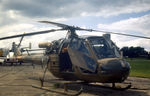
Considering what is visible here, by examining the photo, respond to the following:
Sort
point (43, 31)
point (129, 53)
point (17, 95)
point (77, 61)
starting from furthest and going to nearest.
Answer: point (129, 53) < point (43, 31) < point (77, 61) < point (17, 95)

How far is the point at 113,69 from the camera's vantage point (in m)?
8.19

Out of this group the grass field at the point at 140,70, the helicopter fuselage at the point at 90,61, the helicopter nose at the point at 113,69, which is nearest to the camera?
the helicopter nose at the point at 113,69

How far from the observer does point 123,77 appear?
8.55 meters

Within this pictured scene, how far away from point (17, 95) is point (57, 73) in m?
3.25

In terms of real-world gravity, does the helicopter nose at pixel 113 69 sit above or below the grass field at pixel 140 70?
above

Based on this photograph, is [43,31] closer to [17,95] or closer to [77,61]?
[77,61]

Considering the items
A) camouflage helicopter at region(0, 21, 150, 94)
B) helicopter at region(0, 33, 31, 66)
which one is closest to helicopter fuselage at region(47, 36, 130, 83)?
camouflage helicopter at region(0, 21, 150, 94)

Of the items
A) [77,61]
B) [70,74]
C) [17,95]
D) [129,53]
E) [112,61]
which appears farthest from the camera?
[129,53]

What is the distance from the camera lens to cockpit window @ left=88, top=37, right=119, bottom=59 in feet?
30.0

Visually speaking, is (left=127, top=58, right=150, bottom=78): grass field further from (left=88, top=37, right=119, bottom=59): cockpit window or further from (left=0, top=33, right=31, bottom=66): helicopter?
(left=0, top=33, right=31, bottom=66): helicopter

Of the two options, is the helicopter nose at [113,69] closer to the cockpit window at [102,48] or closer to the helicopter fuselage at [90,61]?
the helicopter fuselage at [90,61]

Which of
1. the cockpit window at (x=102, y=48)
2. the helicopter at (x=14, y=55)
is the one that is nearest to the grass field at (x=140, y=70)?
the cockpit window at (x=102, y=48)

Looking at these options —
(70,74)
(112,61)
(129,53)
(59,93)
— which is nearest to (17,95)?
(59,93)

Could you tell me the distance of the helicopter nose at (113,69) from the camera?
8203 mm
